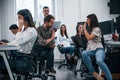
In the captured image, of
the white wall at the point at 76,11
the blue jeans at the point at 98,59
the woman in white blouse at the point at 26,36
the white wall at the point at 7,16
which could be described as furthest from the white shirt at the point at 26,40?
the white wall at the point at 7,16

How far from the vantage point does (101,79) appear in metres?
4.17

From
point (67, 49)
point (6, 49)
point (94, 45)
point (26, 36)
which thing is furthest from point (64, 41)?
point (6, 49)

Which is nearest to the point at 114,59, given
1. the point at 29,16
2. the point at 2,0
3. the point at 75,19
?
the point at 29,16

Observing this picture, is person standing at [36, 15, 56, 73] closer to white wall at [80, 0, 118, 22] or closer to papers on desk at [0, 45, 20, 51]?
papers on desk at [0, 45, 20, 51]

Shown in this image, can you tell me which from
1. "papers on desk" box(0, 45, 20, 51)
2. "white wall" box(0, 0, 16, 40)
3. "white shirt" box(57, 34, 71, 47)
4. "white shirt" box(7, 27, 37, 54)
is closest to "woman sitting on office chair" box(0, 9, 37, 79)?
"white shirt" box(7, 27, 37, 54)

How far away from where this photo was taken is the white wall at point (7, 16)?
9055 mm

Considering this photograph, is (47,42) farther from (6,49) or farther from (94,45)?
(6,49)

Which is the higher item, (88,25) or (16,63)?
(88,25)

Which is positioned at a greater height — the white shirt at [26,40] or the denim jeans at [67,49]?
the white shirt at [26,40]

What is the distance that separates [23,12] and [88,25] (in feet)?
5.30

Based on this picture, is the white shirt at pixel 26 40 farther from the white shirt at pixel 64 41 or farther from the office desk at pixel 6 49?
the white shirt at pixel 64 41

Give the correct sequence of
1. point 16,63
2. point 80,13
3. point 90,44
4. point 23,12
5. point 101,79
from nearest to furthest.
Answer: point 16,63, point 23,12, point 101,79, point 90,44, point 80,13

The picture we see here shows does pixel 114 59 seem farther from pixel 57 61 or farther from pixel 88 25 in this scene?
pixel 57 61

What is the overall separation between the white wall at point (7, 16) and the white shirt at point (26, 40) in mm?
5851
